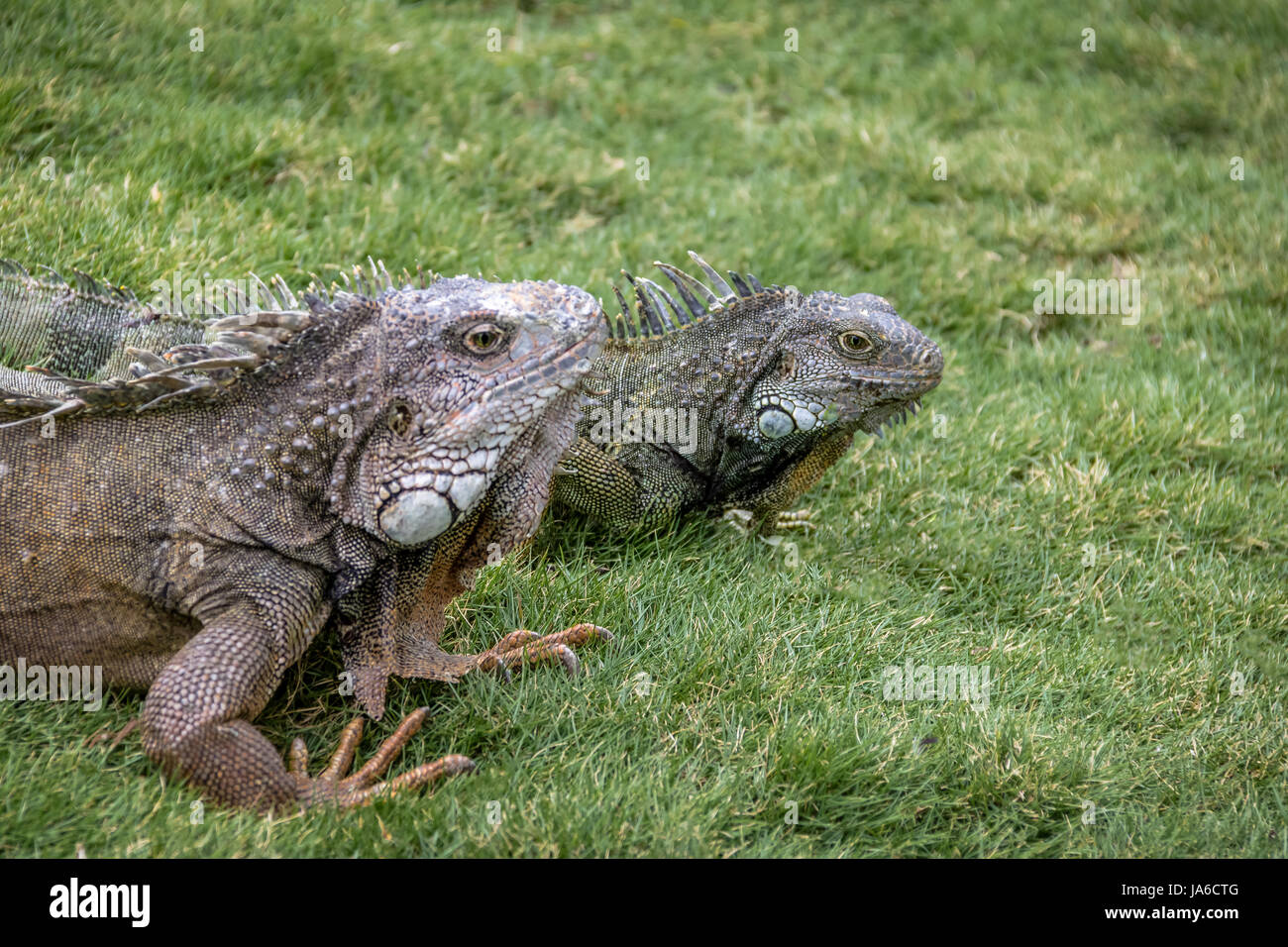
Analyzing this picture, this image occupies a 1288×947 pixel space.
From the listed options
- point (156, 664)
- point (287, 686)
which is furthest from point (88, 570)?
point (287, 686)

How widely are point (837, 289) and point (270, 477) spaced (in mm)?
5016

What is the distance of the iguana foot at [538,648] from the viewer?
15.3 ft

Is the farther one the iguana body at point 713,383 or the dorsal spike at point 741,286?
the dorsal spike at point 741,286

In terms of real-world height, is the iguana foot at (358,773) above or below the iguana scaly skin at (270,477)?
below

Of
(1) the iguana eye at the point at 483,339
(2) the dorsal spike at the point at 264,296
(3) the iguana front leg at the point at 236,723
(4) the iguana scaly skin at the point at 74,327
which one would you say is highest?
Result: (1) the iguana eye at the point at 483,339

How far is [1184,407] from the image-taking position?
7465mm

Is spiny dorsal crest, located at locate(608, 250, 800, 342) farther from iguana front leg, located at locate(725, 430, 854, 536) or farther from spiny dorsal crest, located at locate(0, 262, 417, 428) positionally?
spiny dorsal crest, located at locate(0, 262, 417, 428)

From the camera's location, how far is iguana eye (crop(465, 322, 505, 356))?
13.0ft

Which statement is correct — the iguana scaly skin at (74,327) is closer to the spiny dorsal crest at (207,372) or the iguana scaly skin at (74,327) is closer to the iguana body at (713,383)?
the iguana body at (713,383)

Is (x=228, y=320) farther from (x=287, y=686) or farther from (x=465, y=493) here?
(x=287, y=686)

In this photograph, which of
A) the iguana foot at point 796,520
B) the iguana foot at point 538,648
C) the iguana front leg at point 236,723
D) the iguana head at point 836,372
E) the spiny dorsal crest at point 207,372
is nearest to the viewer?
the iguana front leg at point 236,723

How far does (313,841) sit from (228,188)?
4.92m

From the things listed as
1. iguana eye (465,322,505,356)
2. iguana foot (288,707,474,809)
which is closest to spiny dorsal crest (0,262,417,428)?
iguana eye (465,322,505,356)

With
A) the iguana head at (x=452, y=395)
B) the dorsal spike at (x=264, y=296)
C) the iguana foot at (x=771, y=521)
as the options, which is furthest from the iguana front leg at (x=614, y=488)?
the iguana head at (x=452, y=395)
